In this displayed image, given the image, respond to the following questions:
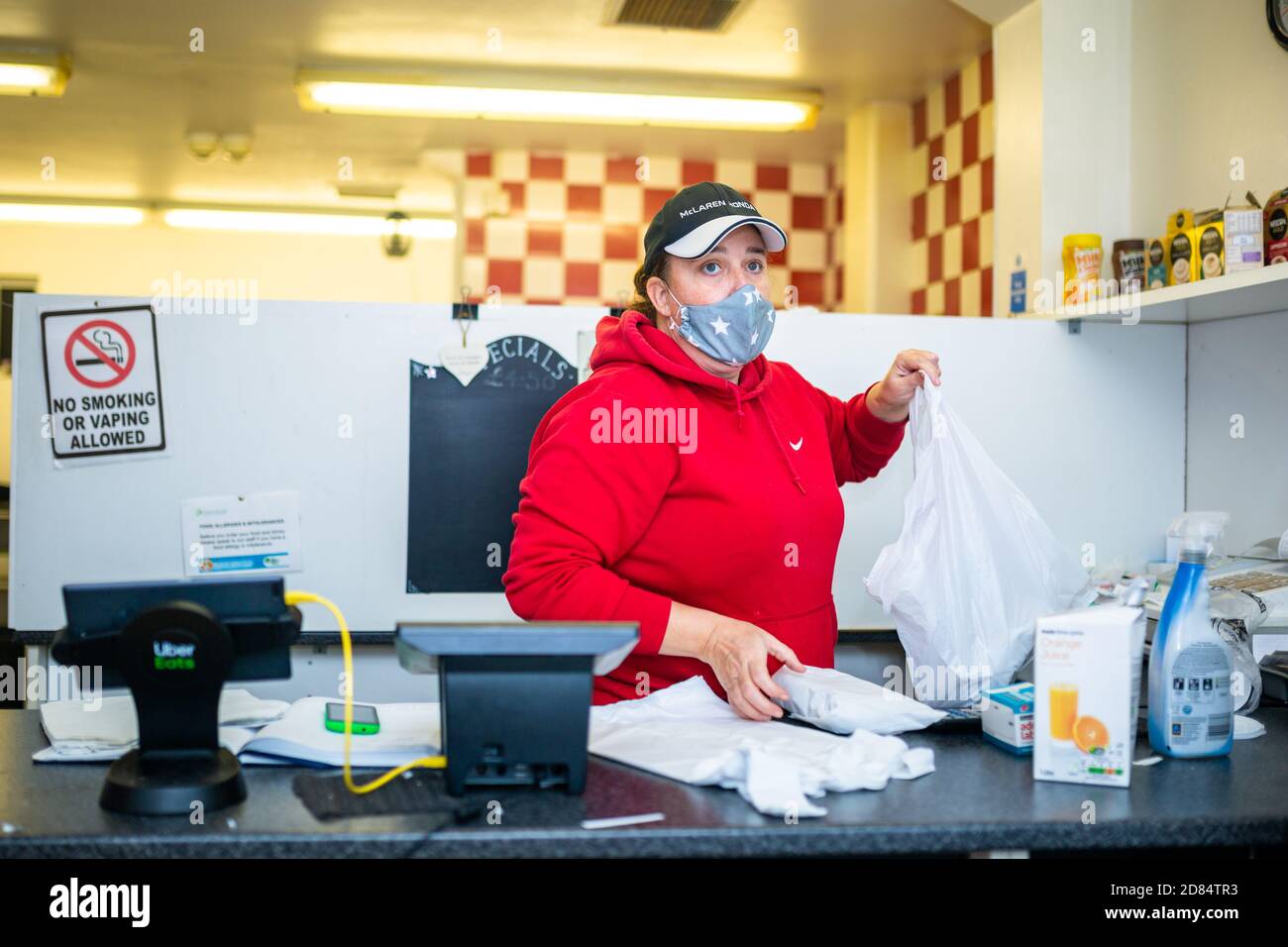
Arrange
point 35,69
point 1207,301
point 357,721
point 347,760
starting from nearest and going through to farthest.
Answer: point 347,760
point 357,721
point 1207,301
point 35,69

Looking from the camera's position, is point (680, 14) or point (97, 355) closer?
point (97, 355)

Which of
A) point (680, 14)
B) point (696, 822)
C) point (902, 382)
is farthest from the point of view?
point (680, 14)

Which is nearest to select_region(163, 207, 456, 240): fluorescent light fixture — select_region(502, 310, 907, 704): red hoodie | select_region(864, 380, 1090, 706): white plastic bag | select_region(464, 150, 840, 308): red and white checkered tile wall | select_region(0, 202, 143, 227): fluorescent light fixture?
select_region(0, 202, 143, 227): fluorescent light fixture

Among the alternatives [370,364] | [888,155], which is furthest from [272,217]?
[370,364]

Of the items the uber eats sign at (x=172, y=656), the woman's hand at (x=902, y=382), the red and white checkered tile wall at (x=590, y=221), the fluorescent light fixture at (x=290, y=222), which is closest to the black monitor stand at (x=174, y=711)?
the uber eats sign at (x=172, y=656)

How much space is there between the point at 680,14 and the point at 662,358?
92.6 inches

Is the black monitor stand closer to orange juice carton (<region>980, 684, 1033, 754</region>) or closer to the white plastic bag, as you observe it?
orange juice carton (<region>980, 684, 1033, 754</region>)

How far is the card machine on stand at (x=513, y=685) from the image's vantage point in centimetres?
117

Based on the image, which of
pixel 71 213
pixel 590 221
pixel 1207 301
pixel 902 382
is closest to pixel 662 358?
pixel 902 382

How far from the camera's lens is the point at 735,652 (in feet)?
4.81

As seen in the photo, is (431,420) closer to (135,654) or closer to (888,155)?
(135,654)

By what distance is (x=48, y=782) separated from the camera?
128 cm

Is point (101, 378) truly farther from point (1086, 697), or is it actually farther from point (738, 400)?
point (1086, 697)

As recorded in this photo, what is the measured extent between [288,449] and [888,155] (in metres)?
3.25
